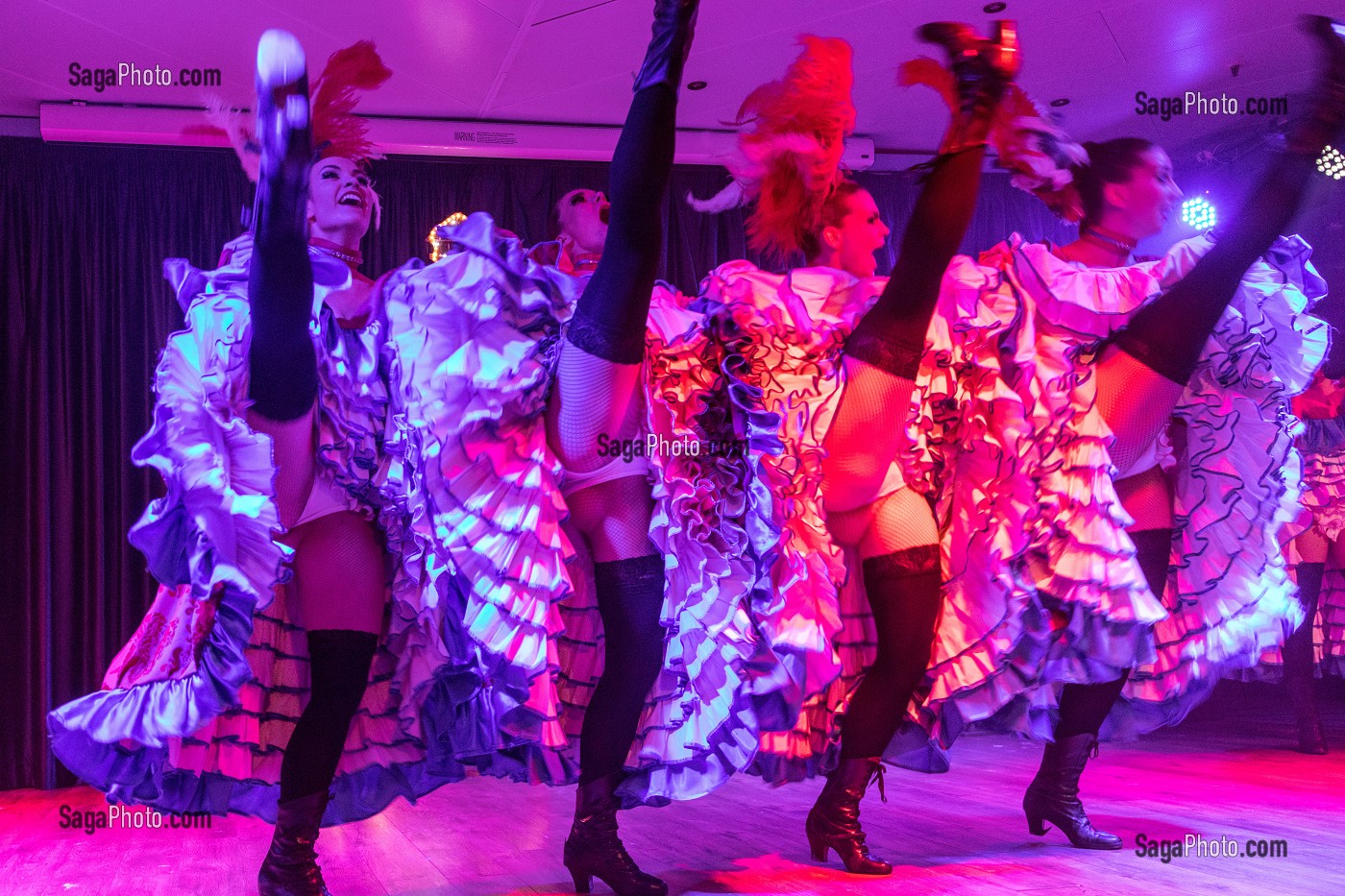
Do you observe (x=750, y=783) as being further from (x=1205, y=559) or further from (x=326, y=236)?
(x=326, y=236)

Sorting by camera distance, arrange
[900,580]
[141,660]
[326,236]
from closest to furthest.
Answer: [141,660], [900,580], [326,236]

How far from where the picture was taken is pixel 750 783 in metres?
3.79

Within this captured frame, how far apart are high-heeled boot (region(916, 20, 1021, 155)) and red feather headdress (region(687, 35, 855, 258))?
0.36 metres

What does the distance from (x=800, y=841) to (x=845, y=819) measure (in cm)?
46

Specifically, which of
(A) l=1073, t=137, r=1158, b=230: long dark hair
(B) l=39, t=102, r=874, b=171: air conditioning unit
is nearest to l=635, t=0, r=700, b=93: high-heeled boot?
(A) l=1073, t=137, r=1158, b=230: long dark hair

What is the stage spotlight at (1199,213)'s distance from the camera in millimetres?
6023

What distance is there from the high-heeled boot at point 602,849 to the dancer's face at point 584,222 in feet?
4.26

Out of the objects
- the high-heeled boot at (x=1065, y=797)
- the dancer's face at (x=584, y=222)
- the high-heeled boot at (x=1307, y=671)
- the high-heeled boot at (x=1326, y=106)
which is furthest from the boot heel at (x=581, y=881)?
the high-heeled boot at (x=1307, y=671)

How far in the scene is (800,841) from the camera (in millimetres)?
2637

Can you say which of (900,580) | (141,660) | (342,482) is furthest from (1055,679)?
(141,660)

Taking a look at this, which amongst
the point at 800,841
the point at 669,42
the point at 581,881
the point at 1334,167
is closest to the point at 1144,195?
the point at 669,42

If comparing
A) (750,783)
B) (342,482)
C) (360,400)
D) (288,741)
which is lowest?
(750,783)

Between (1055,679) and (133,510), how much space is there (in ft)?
14.1

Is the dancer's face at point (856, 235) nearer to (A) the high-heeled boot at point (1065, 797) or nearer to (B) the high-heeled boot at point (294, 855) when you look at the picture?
(A) the high-heeled boot at point (1065, 797)
